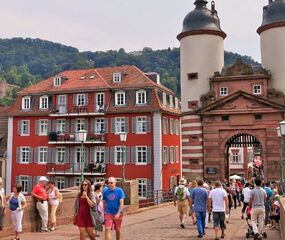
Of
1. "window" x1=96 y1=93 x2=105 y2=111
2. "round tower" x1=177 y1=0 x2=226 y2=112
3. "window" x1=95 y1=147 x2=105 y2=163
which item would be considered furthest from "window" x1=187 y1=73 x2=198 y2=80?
"window" x1=95 y1=147 x2=105 y2=163

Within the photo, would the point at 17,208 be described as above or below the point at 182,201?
above

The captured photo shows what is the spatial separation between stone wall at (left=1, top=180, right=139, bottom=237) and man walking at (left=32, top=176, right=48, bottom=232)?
0.24m

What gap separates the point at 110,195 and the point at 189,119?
2505cm

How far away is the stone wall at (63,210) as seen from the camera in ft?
42.2

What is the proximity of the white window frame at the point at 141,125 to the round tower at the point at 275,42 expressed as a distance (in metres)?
11.7

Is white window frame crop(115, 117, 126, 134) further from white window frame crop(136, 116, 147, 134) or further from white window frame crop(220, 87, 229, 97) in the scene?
white window frame crop(220, 87, 229, 97)

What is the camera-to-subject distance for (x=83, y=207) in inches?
380

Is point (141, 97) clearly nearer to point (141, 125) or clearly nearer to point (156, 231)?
point (141, 125)

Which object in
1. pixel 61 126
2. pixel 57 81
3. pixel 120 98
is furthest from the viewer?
pixel 57 81

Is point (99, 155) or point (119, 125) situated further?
point (99, 155)

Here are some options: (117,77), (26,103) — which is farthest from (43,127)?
(117,77)

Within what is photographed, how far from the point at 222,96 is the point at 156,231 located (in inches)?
840

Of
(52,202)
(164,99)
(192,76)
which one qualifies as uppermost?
(192,76)

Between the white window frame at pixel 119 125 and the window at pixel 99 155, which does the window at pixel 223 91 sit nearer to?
the white window frame at pixel 119 125
